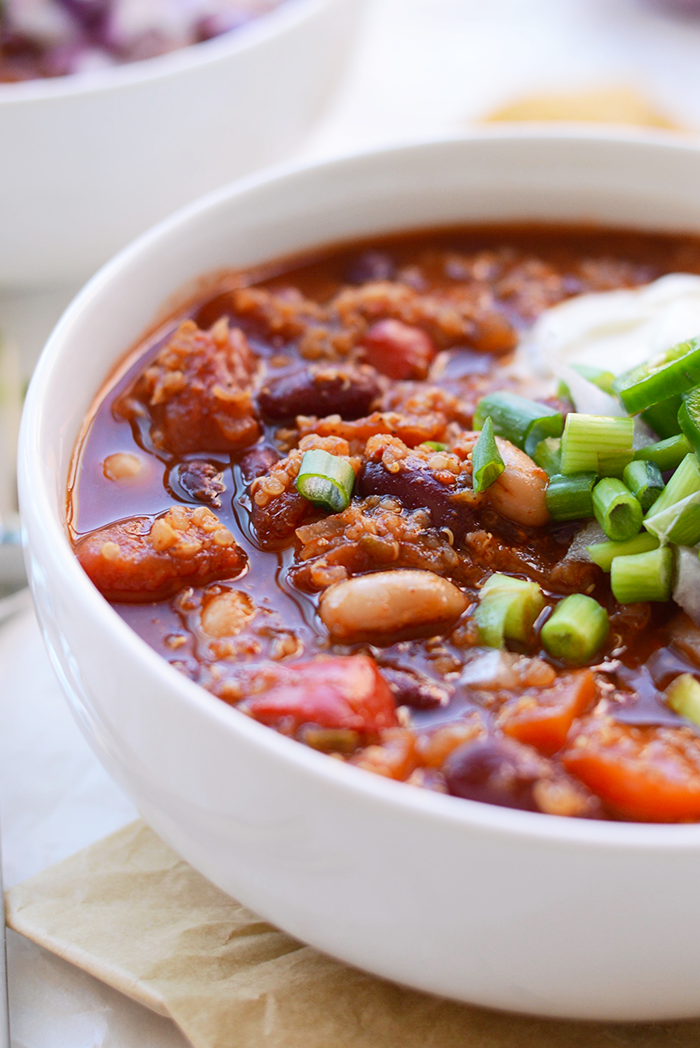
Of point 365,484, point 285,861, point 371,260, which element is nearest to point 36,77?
point 371,260

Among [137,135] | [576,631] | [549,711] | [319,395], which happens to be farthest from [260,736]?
[137,135]

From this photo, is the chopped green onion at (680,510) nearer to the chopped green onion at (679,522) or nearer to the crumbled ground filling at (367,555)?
the chopped green onion at (679,522)

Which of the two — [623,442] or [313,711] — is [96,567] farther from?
[623,442]

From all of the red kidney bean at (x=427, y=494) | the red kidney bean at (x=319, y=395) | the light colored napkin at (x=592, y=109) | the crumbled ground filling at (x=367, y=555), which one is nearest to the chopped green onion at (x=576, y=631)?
the crumbled ground filling at (x=367, y=555)

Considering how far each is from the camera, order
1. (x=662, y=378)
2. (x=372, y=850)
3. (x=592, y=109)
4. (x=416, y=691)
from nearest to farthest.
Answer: (x=372, y=850) < (x=416, y=691) < (x=662, y=378) < (x=592, y=109)

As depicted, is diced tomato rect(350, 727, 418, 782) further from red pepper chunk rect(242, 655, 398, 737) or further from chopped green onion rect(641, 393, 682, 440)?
chopped green onion rect(641, 393, 682, 440)

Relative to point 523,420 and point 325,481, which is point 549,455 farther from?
point 325,481
